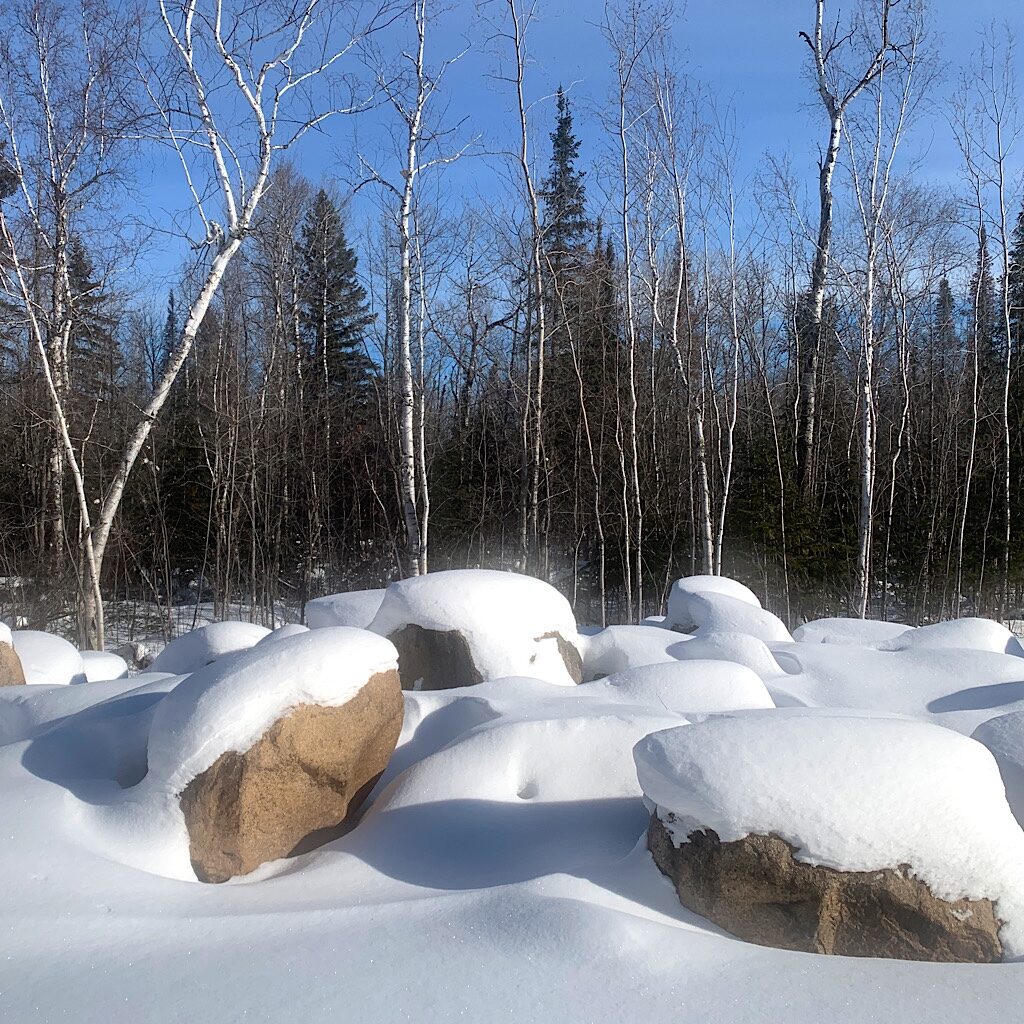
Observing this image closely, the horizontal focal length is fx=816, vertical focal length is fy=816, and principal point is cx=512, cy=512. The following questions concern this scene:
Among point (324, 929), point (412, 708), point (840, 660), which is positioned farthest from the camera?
point (840, 660)

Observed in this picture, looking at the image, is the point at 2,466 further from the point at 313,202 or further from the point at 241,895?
the point at 241,895

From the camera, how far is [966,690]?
194 inches

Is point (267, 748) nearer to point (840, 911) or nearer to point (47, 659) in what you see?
point (840, 911)

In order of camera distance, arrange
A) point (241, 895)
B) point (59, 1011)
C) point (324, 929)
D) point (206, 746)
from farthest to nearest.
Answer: point (206, 746) → point (241, 895) → point (324, 929) → point (59, 1011)

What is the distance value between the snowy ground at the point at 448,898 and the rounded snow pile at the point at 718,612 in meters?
1.98

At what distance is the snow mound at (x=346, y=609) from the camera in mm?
5926

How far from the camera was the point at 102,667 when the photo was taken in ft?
21.5

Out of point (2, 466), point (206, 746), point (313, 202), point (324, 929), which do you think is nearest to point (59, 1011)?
point (324, 929)

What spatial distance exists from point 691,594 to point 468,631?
2687mm

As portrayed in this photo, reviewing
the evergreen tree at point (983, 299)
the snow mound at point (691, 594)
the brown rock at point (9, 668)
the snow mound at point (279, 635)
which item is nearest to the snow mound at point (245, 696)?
the snow mound at point (279, 635)

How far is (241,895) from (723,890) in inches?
66.2

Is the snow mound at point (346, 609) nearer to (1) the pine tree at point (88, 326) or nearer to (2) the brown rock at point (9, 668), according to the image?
(2) the brown rock at point (9, 668)

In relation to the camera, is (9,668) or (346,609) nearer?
(9,668)

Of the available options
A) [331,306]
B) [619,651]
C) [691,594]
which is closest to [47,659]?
[619,651]
